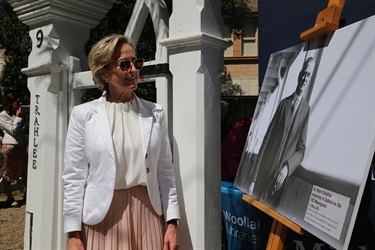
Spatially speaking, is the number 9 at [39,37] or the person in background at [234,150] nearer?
the number 9 at [39,37]

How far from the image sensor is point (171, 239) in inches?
81.0

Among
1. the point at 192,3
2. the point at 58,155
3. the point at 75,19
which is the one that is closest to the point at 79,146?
the point at 192,3

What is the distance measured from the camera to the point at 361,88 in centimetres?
134

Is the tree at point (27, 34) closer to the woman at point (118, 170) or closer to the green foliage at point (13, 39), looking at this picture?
the green foliage at point (13, 39)

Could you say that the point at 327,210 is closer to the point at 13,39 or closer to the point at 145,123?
the point at 145,123

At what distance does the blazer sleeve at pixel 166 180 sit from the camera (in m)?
2.12

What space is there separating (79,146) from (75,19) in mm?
1684

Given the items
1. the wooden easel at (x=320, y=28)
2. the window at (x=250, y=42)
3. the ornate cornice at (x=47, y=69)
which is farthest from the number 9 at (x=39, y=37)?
the window at (x=250, y=42)

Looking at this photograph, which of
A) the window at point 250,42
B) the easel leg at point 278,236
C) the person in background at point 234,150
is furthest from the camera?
the window at point 250,42

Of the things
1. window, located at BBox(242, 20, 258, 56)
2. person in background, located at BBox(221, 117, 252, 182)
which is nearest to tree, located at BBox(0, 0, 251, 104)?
person in background, located at BBox(221, 117, 252, 182)

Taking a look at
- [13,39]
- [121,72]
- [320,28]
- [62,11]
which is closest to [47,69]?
[62,11]

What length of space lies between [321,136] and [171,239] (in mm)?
1013

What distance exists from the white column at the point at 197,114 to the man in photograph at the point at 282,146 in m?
0.39

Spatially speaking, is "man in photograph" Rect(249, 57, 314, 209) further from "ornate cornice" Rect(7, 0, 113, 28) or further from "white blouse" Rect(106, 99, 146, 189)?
"ornate cornice" Rect(7, 0, 113, 28)
